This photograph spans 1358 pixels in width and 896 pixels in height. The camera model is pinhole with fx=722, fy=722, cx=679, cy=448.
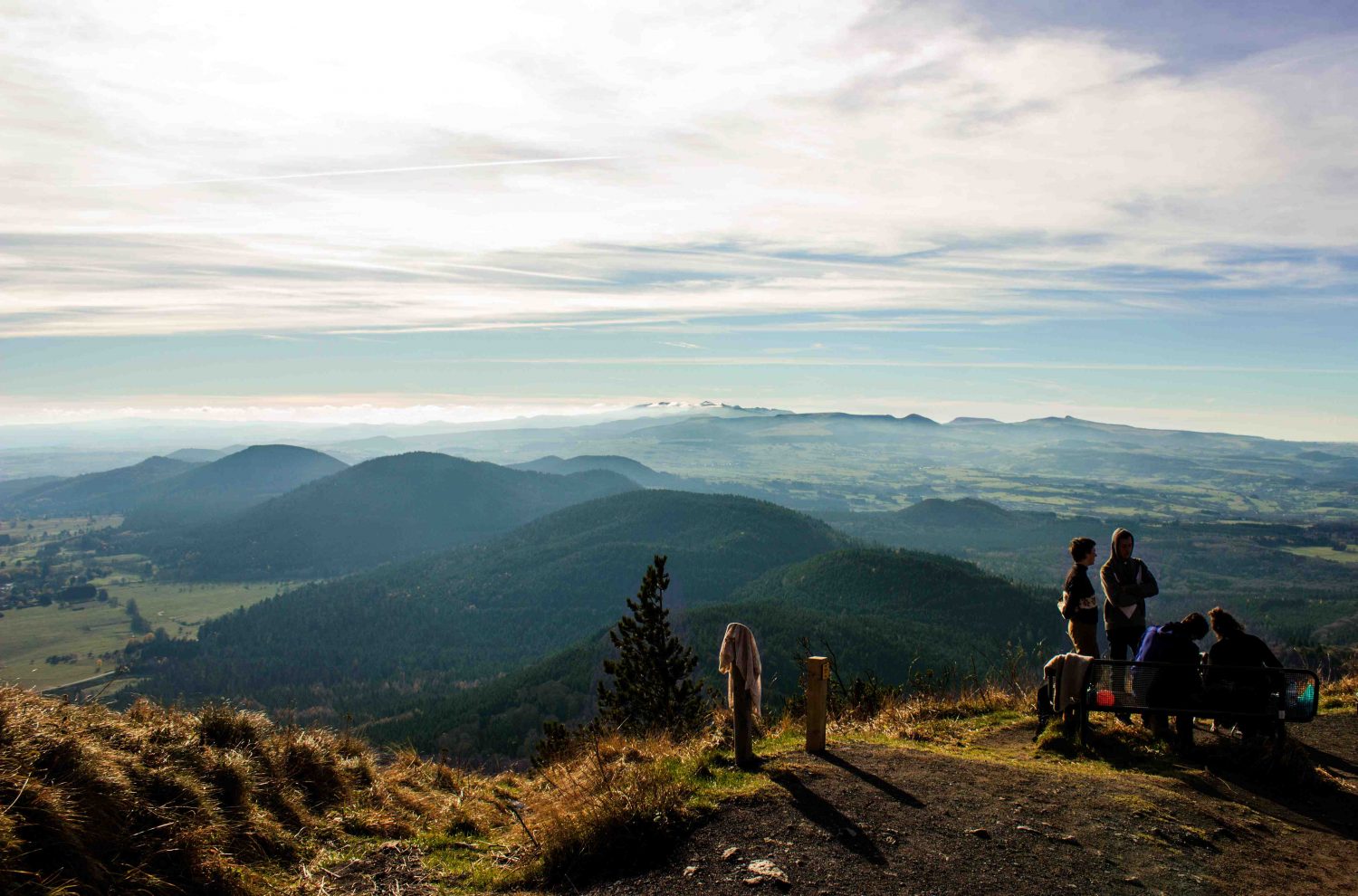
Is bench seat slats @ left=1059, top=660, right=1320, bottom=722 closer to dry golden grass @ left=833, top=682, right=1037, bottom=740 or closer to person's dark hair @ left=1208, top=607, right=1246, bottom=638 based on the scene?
person's dark hair @ left=1208, top=607, right=1246, bottom=638

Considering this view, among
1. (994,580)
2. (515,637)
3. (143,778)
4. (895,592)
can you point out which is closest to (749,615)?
(895,592)

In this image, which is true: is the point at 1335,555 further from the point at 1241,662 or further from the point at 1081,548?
the point at 1081,548

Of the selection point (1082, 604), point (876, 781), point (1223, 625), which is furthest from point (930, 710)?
point (876, 781)

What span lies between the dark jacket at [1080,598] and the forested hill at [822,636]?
172 ft

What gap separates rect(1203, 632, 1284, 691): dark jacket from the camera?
897cm

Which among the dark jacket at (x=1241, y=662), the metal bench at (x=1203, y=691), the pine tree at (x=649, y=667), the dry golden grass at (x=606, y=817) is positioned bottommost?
the pine tree at (x=649, y=667)

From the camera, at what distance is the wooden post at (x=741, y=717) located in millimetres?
8648

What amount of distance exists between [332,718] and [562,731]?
120839 mm

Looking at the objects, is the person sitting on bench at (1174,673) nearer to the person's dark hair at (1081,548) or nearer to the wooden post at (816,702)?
the person's dark hair at (1081,548)

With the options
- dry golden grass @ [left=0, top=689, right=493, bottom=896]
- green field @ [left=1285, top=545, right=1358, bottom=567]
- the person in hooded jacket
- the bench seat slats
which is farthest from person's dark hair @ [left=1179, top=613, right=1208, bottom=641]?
green field @ [left=1285, top=545, right=1358, bottom=567]

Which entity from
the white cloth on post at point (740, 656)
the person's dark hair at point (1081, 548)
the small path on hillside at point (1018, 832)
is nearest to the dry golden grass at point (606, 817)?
the small path on hillside at point (1018, 832)

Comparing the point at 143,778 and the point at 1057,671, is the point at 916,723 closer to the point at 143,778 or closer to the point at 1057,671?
the point at 1057,671

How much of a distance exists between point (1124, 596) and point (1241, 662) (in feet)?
4.98

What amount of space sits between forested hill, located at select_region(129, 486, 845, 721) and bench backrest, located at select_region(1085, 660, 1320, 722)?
407 ft
